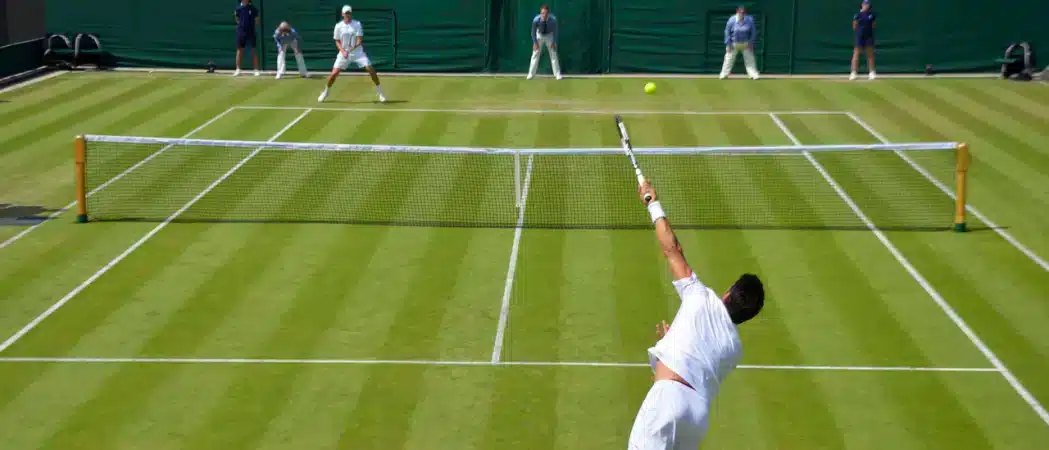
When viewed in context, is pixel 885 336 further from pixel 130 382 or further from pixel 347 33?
pixel 347 33

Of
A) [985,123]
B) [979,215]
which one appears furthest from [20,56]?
[979,215]

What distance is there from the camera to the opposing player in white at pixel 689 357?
7.75 m

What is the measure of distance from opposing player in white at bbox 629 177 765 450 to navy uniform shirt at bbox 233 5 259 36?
2957 cm

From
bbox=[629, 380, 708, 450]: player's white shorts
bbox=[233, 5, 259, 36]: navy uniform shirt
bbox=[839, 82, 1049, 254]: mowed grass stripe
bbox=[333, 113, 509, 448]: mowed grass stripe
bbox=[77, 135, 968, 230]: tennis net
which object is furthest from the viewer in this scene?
bbox=[233, 5, 259, 36]: navy uniform shirt

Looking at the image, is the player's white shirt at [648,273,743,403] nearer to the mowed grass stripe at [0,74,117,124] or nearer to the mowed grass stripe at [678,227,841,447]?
the mowed grass stripe at [678,227,841,447]

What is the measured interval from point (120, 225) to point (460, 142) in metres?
8.06

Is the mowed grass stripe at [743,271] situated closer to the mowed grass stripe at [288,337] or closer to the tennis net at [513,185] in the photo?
the tennis net at [513,185]

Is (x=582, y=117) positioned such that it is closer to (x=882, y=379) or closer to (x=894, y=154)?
(x=894, y=154)

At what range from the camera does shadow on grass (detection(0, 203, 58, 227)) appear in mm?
19625

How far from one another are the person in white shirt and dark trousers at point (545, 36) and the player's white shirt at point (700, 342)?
2757 cm

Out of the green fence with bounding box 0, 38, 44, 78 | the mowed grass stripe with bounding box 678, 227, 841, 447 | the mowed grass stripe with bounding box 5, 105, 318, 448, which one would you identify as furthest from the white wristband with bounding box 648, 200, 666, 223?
the green fence with bounding box 0, 38, 44, 78

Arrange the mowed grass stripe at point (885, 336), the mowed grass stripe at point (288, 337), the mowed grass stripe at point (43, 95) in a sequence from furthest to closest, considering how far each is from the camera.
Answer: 1. the mowed grass stripe at point (43, 95)
2. the mowed grass stripe at point (885, 336)
3. the mowed grass stripe at point (288, 337)

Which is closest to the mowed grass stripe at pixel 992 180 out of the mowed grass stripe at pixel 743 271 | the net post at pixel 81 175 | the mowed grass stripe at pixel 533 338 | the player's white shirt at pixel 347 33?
the mowed grass stripe at pixel 743 271

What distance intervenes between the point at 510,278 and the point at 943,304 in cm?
540
